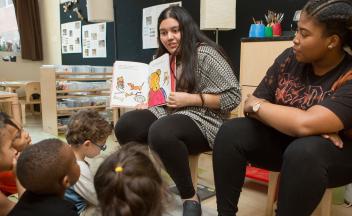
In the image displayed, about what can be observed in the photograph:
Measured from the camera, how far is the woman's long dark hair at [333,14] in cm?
99

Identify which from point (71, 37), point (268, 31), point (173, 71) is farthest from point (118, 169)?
point (71, 37)

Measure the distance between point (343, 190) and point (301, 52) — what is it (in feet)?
3.31

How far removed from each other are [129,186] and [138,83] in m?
0.98

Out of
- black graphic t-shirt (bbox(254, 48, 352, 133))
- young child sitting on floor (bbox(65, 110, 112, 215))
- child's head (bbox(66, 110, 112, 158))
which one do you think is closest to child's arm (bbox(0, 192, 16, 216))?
young child sitting on floor (bbox(65, 110, 112, 215))

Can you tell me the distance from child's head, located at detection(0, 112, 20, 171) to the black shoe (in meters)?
0.67

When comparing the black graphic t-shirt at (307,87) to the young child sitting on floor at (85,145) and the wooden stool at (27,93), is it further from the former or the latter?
the wooden stool at (27,93)

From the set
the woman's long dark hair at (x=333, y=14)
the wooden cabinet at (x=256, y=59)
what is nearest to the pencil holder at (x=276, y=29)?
the wooden cabinet at (x=256, y=59)

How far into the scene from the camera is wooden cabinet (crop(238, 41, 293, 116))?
6.25ft

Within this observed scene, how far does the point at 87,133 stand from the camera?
147cm

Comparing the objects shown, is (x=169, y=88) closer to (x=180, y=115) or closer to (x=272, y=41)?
(x=180, y=115)

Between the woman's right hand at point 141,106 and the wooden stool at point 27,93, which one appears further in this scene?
the wooden stool at point 27,93

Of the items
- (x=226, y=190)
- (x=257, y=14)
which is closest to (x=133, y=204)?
(x=226, y=190)

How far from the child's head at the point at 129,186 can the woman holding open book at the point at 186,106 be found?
0.49 m

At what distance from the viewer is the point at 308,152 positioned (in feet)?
3.07
